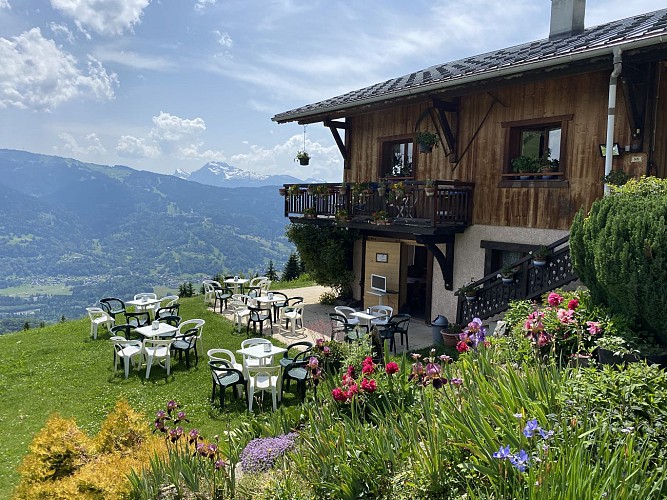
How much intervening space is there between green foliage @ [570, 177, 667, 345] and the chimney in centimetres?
816

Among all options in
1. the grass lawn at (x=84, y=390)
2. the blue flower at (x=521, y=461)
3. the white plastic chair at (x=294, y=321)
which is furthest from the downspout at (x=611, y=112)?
the white plastic chair at (x=294, y=321)

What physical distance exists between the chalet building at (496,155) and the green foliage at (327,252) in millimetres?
719

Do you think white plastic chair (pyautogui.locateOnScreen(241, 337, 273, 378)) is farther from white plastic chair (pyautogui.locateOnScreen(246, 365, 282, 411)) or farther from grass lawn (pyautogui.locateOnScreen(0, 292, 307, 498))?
grass lawn (pyautogui.locateOnScreen(0, 292, 307, 498))

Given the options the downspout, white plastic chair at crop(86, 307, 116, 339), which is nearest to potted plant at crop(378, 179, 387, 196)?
the downspout

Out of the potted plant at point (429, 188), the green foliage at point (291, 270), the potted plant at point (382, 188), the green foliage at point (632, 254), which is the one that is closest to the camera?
the green foliage at point (632, 254)

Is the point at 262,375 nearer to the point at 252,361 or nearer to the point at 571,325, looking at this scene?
the point at 252,361

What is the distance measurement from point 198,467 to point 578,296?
214 inches

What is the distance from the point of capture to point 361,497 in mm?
3281

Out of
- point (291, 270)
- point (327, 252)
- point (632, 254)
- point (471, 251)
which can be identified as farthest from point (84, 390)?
point (291, 270)

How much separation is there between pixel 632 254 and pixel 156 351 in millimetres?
8718

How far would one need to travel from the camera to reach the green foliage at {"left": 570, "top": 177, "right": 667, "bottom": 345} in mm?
5098

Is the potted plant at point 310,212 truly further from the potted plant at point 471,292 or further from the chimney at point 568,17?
the chimney at point 568,17

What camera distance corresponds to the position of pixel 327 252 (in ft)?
51.5

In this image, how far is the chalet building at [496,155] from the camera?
852cm
